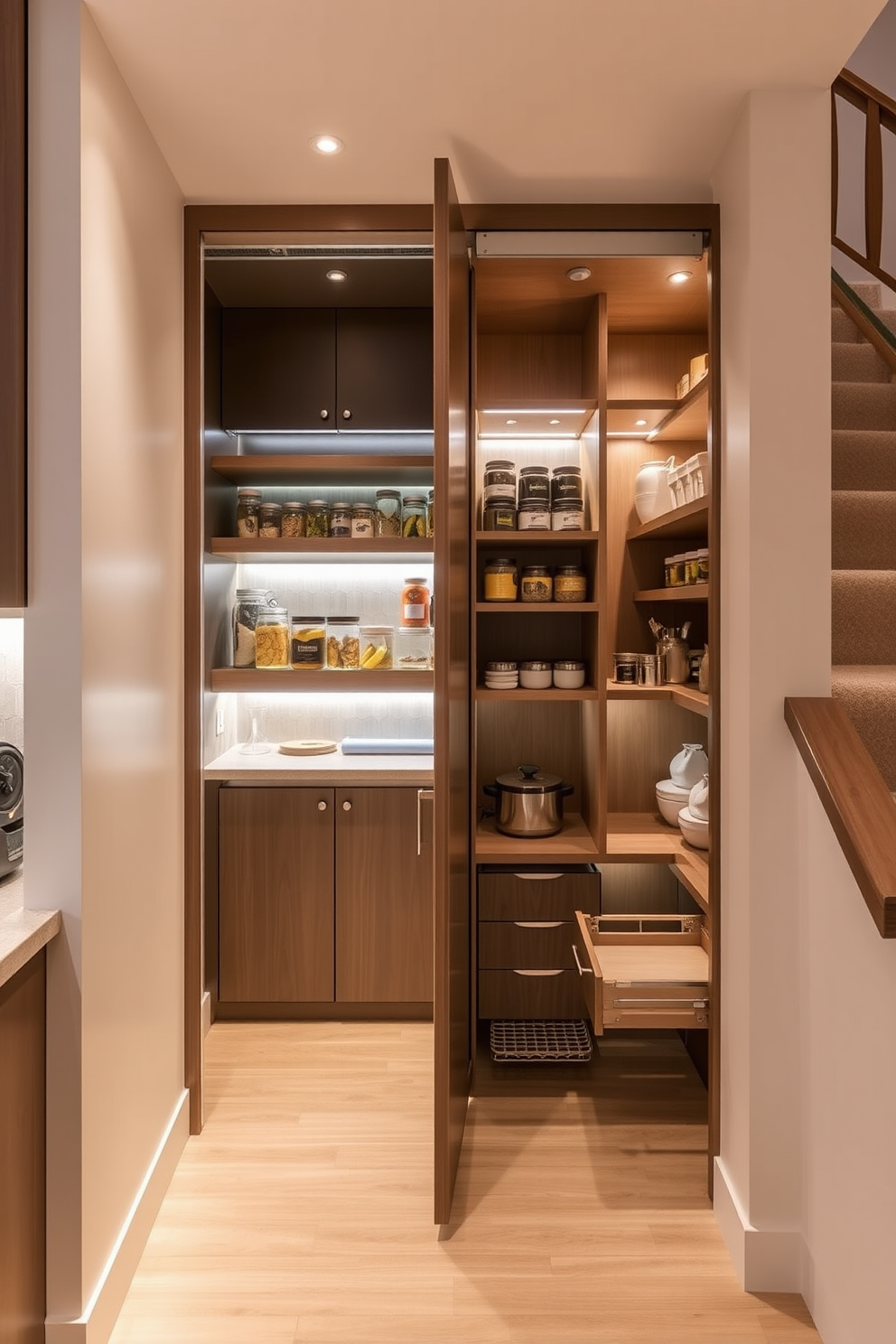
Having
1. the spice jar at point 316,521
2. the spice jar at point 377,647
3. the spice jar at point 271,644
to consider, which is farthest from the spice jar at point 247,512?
the spice jar at point 377,647

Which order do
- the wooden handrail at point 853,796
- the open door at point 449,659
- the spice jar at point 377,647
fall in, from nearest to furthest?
the wooden handrail at point 853,796, the open door at point 449,659, the spice jar at point 377,647

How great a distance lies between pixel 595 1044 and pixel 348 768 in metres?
1.17

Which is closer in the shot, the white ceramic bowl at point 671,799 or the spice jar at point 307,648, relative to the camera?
the white ceramic bowl at point 671,799

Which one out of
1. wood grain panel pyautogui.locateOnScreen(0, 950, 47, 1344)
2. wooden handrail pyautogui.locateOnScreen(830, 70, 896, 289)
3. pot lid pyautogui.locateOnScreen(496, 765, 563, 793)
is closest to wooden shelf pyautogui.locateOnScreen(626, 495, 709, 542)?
pot lid pyautogui.locateOnScreen(496, 765, 563, 793)

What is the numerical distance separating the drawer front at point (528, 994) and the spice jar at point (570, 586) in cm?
110

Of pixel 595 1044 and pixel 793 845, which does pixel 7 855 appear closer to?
pixel 793 845

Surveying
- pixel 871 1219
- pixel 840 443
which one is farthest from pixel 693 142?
pixel 871 1219

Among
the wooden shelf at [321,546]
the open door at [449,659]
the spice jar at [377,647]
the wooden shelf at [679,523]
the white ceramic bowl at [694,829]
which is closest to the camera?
the open door at [449,659]

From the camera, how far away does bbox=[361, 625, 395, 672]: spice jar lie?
9.86 ft

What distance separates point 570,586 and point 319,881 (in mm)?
1247

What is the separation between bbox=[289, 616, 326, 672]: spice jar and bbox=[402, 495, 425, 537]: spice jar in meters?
A: 0.46

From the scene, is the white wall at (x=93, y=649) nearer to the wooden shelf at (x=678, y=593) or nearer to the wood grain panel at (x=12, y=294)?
the wood grain panel at (x=12, y=294)

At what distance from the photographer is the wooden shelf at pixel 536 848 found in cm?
241

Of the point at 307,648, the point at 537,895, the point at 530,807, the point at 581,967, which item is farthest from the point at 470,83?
the point at 581,967
